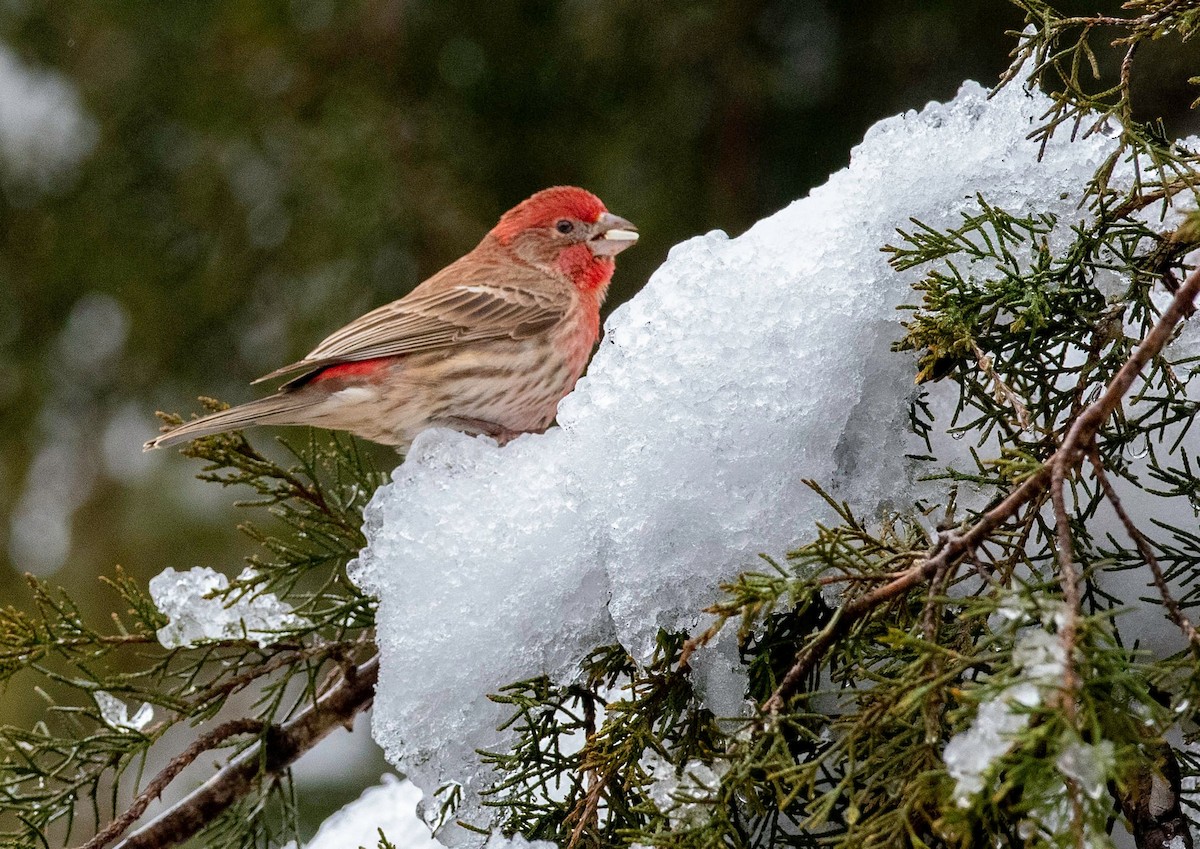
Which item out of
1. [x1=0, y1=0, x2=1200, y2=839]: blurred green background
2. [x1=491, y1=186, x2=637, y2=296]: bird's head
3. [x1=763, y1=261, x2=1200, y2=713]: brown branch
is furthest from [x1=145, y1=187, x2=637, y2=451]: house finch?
[x1=763, y1=261, x2=1200, y2=713]: brown branch

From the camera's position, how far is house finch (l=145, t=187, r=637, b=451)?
3.63 meters

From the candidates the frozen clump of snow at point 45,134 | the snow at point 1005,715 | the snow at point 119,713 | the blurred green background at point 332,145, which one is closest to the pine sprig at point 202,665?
the snow at point 119,713

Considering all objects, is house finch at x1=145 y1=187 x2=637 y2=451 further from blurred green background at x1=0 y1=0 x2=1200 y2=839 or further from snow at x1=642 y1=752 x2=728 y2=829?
snow at x1=642 y1=752 x2=728 y2=829

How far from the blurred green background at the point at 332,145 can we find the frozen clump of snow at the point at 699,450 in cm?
247

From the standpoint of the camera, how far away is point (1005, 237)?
5.65 ft

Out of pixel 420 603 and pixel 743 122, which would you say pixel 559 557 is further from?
pixel 743 122

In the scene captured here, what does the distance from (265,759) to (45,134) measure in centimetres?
347

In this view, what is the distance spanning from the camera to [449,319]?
4031 millimetres

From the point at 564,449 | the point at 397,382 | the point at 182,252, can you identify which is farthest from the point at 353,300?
the point at 564,449

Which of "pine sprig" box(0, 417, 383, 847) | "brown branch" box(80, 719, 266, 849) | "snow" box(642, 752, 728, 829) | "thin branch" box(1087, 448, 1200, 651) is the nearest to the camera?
"thin branch" box(1087, 448, 1200, 651)

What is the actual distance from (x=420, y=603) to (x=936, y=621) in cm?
85

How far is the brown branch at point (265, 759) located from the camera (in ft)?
7.66

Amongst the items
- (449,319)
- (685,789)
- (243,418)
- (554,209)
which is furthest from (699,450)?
(554,209)

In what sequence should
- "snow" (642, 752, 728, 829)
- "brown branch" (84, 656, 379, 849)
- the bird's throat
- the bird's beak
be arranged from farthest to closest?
the bird's throat, the bird's beak, "brown branch" (84, 656, 379, 849), "snow" (642, 752, 728, 829)
